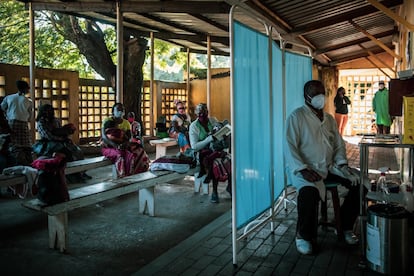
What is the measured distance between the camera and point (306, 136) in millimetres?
3645

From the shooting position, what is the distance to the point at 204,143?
534 cm

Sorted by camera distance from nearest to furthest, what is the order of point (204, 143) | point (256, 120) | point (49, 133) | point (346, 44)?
point (256, 120) < point (204, 143) < point (49, 133) < point (346, 44)

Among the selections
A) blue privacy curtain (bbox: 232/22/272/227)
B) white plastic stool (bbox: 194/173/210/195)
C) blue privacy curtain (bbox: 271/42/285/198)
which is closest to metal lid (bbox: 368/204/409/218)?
blue privacy curtain (bbox: 232/22/272/227)

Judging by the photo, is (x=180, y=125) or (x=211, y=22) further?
(x=211, y=22)

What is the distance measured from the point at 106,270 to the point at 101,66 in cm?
810

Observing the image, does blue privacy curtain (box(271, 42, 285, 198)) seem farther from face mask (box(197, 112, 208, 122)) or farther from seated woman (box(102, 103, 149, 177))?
seated woman (box(102, 103, 149, 177))

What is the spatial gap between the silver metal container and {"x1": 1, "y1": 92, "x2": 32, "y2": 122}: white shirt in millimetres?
5667

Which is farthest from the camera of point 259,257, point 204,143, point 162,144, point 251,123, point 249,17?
point 162,144

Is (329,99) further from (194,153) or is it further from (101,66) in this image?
(194,153)

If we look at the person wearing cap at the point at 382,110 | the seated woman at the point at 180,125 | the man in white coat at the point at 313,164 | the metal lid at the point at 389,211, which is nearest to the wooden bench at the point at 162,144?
the seated woman at the point at 180,125

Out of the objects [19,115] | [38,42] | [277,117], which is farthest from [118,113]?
[38,42]

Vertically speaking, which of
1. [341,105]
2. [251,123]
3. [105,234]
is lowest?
[105,234]

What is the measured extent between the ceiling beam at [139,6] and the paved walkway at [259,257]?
4433 mm

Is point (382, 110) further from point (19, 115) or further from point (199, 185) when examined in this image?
point (19, 115)
